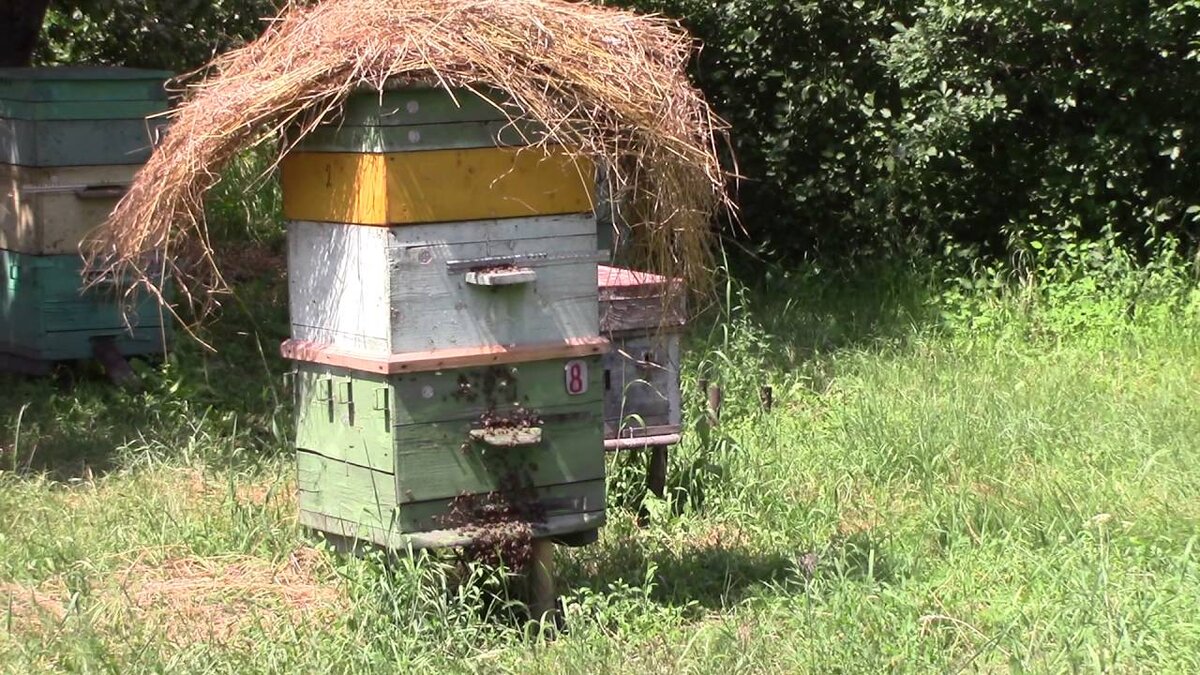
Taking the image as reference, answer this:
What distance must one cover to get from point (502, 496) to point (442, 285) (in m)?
0.73

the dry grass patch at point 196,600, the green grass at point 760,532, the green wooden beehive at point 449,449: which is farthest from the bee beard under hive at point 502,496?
the dry grass patch at point 196,600

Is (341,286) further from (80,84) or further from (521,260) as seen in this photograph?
(80,84)

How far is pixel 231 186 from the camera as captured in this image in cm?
1252

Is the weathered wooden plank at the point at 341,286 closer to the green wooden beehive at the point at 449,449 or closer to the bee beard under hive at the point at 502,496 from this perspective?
the green wooden beehive at the point at 449,449

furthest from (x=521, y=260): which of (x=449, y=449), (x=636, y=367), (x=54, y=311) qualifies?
(x=54, y=311)

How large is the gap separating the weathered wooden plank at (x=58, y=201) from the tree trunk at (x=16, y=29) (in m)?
1.39

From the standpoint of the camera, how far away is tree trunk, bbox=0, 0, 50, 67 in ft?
32.8

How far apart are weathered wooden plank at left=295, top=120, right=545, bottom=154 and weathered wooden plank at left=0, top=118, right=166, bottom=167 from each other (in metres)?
4.22

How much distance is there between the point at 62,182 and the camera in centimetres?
888

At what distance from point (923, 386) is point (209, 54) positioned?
20.5 feet

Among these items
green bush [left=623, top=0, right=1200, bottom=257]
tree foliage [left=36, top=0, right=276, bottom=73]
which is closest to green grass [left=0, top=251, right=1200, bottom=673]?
green bush [left=623, top=0, right=1200, bottom=257]

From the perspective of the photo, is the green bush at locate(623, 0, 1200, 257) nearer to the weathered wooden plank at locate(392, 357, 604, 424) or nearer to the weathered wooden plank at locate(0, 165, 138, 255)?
the weathered wooden plank at locate(0, 165, 138, 255)

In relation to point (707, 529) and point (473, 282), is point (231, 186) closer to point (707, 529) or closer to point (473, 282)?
point (707, 529)

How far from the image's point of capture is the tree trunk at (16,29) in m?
9.99
